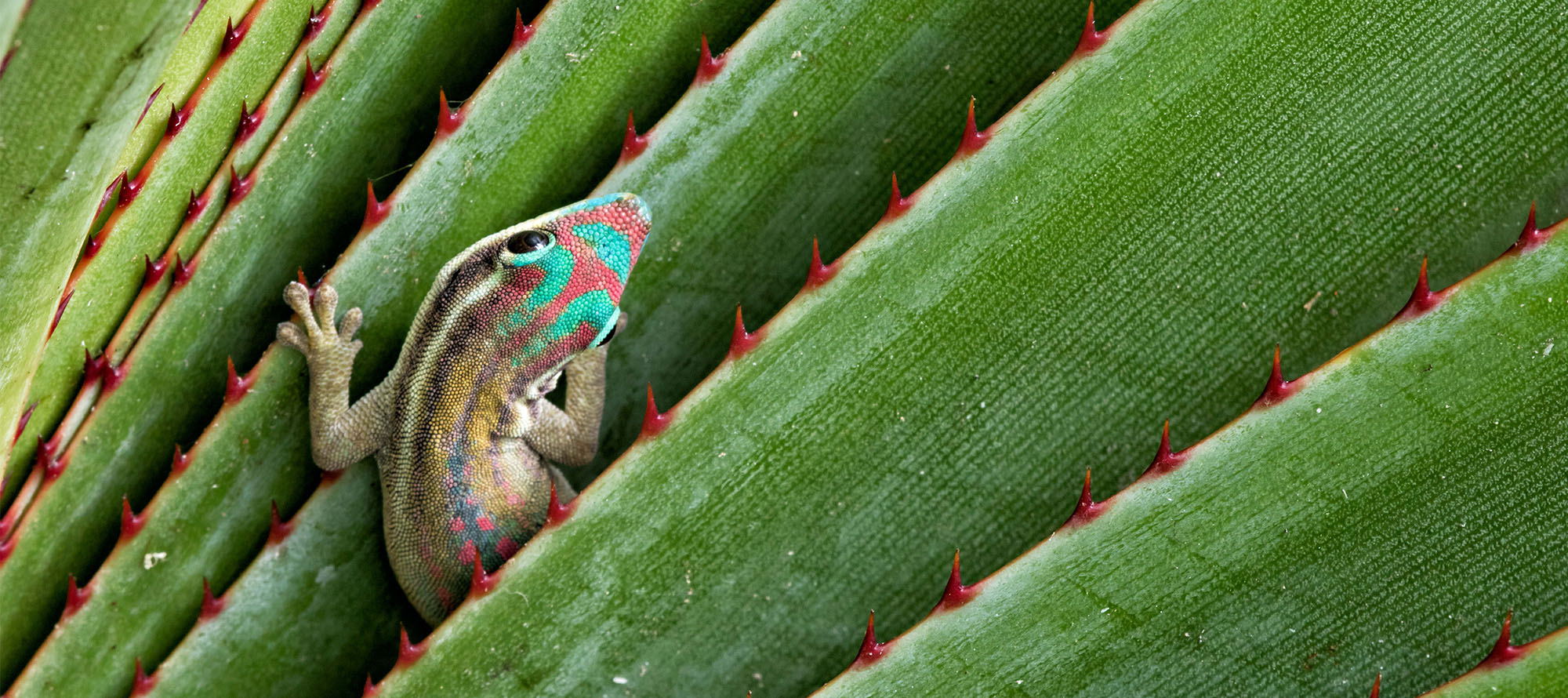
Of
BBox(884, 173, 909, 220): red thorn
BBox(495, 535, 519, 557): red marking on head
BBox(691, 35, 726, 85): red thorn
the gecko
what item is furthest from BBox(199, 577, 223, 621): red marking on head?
BBox(884, 173, 909, 220): red thorn

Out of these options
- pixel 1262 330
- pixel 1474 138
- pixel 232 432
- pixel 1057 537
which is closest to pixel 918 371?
pixel 1057 537

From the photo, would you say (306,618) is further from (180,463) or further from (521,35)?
(521,35)

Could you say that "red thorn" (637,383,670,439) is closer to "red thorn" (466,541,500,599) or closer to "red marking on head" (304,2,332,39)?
"red thorn" (466,541,500,599)

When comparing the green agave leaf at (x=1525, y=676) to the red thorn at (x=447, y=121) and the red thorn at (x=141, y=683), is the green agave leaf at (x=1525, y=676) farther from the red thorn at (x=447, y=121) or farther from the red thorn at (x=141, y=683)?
the red thorn at (x=141, y=683)

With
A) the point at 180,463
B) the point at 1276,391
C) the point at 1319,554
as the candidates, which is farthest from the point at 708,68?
→ the point at 1319,554

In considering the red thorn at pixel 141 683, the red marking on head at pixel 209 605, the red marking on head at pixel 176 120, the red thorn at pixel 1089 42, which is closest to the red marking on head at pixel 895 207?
the red thorn at pixel 1089 42

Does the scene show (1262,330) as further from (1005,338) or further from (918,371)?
(918,371)
